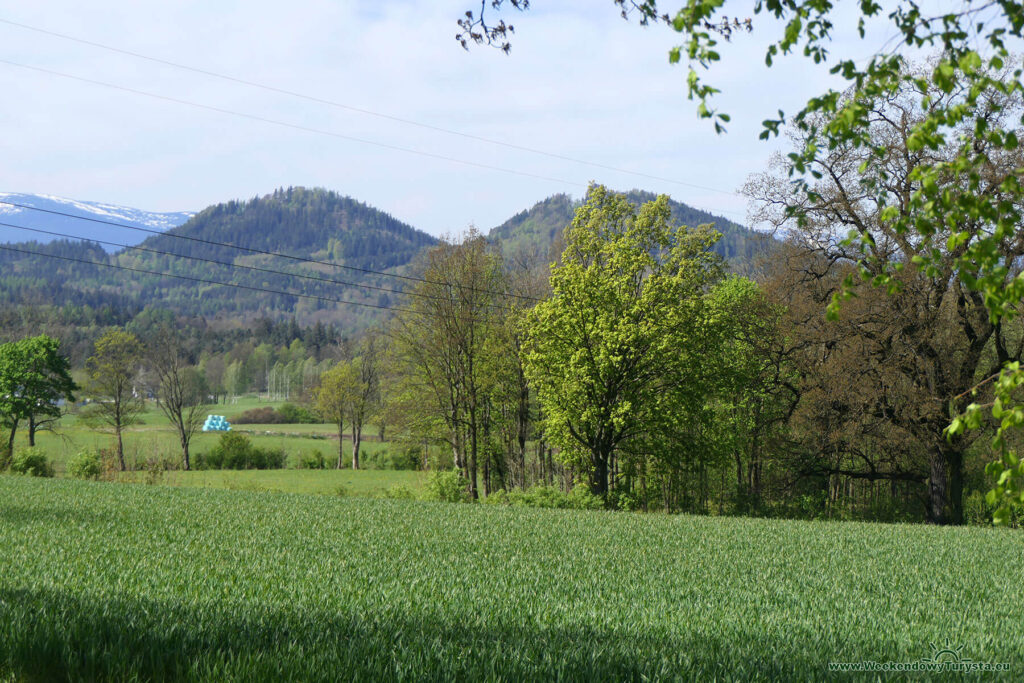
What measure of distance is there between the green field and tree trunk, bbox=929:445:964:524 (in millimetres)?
9494

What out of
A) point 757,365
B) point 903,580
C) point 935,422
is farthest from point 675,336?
point 903,580

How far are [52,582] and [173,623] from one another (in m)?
3.51

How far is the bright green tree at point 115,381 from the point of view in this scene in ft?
202

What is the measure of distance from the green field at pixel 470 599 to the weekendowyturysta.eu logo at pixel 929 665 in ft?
0.50

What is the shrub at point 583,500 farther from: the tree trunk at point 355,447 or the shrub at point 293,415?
the shrub at point 293,415

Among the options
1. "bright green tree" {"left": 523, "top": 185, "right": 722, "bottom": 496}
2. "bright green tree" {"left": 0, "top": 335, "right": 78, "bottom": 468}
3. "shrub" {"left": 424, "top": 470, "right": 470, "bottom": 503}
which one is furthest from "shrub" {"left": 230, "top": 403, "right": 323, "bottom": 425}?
"bright green tree" {"left": 523, "top": 185, "right": 722, "bottom": 496}

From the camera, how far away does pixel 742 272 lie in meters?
49.8

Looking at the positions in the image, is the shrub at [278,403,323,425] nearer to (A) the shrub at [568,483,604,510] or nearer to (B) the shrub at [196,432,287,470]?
(B) the shrub at [196,432,287,470]

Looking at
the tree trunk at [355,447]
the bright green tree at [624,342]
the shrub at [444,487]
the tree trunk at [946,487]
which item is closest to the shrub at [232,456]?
the tree trunk at [355,447]

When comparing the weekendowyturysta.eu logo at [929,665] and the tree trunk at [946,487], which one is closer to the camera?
the weekendowyturysta.eu logo at [929,665]

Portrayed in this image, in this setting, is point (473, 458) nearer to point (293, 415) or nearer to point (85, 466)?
point (85, 466)

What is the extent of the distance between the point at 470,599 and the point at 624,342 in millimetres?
23372

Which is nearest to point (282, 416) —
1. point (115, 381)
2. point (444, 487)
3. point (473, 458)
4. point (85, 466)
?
point (115, 381)

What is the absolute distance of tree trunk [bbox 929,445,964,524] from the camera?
2905cm
